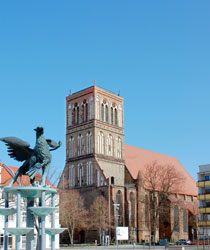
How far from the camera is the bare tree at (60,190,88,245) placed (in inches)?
2259

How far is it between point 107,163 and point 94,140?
4.37 m

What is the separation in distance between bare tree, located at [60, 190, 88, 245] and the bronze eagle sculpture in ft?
117

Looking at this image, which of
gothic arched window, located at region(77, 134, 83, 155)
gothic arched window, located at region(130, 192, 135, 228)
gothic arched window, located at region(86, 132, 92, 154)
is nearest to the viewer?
gothic arched window, located at region(130, 192, 135, 228)

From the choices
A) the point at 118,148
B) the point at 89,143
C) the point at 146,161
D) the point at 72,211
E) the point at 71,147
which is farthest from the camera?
the point at 146,161

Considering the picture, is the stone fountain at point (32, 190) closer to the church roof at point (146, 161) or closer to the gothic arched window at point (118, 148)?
the church roof at point (146, 161)

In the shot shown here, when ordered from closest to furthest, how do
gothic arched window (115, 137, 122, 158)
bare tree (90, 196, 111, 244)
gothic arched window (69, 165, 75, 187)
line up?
1. bare tree (90, 196, 111, 244)
2. gothic arched window (69, 165, 75, 187)
3. gothic arched window (115, 137, 122, 158)

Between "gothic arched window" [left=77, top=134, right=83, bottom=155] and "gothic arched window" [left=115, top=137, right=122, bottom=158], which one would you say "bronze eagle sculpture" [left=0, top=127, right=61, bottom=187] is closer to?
"gothic arched window" [left=77, top=134, right=83, bottom=155]

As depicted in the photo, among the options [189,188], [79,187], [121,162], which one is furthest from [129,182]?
[189,188]

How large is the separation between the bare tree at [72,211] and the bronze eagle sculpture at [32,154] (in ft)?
117

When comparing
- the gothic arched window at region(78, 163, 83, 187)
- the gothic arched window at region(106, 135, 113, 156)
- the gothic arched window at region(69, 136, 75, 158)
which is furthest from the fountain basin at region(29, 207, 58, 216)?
the gothic arched window at region(69, 136, 75, 158)

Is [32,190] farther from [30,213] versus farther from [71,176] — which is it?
[71,176]

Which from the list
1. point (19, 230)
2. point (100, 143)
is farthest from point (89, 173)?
point (19, 230)

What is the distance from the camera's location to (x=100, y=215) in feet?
201

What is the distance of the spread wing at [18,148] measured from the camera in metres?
20.3
